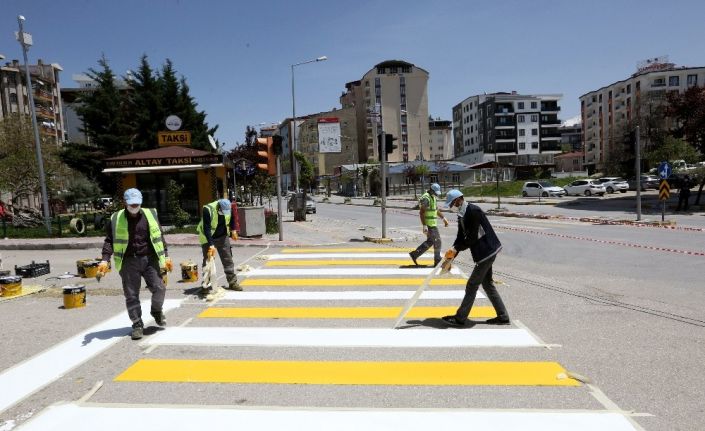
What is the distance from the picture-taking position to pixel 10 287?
323 inches

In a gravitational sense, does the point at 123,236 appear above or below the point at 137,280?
above

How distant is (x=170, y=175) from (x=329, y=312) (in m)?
17.3

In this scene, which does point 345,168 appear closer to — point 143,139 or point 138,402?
point 143,139

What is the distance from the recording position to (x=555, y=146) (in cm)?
10194

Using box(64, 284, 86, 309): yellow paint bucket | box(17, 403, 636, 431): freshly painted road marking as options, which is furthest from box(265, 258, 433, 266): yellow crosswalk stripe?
box(17, 403, 636, 431): freshly painted road marking

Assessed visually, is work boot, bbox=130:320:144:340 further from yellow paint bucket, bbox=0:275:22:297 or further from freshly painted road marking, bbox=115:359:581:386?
yellow paint bucket, bbox=0:275:22:297

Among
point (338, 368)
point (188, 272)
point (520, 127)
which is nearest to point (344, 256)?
point (188, 272)

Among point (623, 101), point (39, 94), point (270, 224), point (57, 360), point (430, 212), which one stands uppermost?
point (39, 94)

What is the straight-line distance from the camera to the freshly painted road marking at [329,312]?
263 inches

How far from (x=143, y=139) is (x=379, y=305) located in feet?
115

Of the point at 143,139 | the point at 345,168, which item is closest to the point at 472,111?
the point at 345,168

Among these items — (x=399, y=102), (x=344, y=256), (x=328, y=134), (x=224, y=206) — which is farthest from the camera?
(x=399, y=102)

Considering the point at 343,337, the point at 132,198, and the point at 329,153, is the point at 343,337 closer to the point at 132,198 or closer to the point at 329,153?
the point at 132,198

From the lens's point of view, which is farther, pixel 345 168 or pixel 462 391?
pixel 345 168
